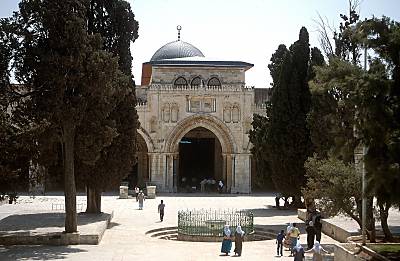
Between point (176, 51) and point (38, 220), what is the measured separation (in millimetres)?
27125

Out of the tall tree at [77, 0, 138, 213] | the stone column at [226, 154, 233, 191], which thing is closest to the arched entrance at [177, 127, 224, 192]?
the stone column at [226, 154, 233, 191]

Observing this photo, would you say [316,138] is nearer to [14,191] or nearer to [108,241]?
[108,241]

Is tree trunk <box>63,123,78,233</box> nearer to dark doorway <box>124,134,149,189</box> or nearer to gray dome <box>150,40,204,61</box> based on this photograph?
dark doorway <box>124,134,149,189</box>

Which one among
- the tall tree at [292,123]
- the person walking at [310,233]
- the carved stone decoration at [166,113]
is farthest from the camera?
the carved stone decoration at [166,113]

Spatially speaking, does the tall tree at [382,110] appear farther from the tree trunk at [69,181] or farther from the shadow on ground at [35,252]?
the tree trunk at [69,181]

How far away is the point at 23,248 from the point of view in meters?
16.7

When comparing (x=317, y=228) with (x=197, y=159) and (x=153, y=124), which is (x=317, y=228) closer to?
(x=153, y=124)

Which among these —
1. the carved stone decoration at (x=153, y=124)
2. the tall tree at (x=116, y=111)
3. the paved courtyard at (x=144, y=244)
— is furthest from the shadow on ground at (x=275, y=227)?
the carved stone decoration at (x=153, y=124)

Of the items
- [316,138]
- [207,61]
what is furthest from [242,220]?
[207,61]

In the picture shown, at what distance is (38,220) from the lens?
72.9 feet

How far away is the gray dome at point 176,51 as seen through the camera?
154 ft

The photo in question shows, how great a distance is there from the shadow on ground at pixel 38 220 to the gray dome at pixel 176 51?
24.6 m

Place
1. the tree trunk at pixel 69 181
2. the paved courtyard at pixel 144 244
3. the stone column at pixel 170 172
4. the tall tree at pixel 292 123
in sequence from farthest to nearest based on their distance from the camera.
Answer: the stone column at pixel 170 172
the tall tree at pixel 292 123
the tree trunk at pixel 69 181
the paved courtyard at pixel 144 244

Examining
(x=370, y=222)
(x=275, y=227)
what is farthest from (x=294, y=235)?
(x=275, y=227)
